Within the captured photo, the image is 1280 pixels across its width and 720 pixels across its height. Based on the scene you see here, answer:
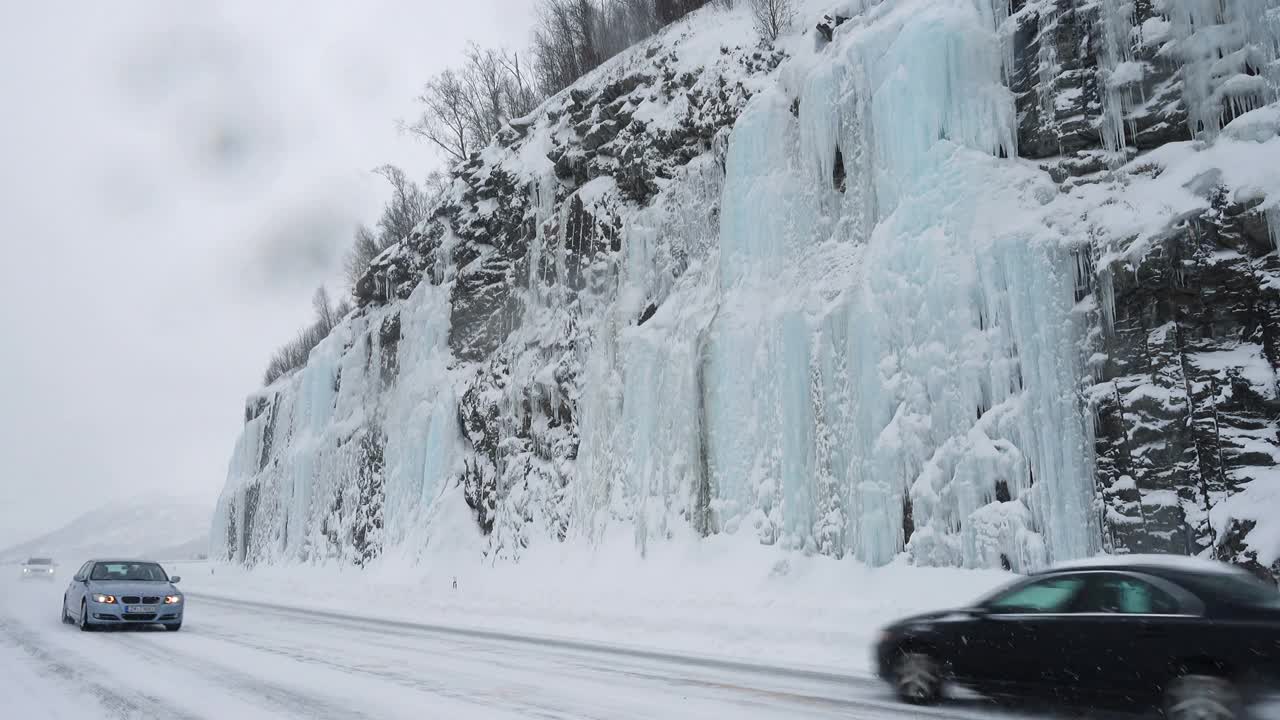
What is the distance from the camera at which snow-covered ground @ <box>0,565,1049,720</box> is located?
664 centimetres

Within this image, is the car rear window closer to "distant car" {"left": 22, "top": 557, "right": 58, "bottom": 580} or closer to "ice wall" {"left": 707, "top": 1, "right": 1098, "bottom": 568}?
"ice wall" {"left": 707, "top": 1, "right": 1098, "bottom": 568}

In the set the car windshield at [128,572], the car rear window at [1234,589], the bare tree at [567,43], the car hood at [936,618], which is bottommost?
the car hood at [936,618]

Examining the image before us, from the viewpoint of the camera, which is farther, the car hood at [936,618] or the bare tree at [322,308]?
the bare tree at [322,308]

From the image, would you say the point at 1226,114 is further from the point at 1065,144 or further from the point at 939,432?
the point at 939,432

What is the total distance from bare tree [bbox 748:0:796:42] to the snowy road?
652 inches

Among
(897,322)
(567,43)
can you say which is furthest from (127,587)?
(567,43)

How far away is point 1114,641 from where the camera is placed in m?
6.19

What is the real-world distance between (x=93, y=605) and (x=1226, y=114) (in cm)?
1890

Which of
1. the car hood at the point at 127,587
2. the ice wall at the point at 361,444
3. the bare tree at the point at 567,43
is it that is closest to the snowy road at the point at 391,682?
the car hood at the point at 127,587

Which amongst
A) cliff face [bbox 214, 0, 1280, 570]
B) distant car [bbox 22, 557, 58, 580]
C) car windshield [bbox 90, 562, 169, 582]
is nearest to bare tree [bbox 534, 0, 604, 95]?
cliff face [bbox 214, 0, 1280, 570]

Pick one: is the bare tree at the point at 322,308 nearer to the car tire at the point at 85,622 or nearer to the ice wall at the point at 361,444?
the ice wall at the point at 361,444

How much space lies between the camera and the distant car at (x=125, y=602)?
1322 centimetres

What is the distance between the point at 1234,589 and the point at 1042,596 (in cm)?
134

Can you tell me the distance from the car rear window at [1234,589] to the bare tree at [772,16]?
18200 mm
